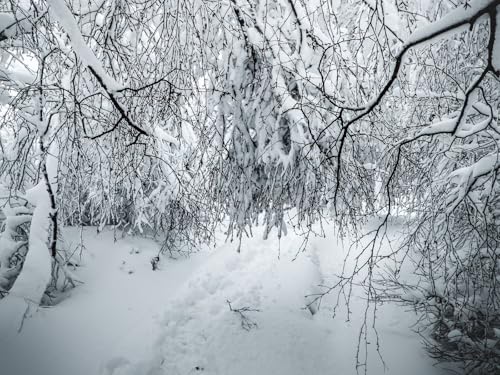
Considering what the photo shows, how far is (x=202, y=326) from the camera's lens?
564 centimetres

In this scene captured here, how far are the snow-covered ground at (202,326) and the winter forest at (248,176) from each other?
0.11 feet

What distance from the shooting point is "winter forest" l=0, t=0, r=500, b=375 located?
234 cm

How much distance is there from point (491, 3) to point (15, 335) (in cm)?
575

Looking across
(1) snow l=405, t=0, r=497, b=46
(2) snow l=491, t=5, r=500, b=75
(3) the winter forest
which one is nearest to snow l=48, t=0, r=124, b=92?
(3) the winter forest

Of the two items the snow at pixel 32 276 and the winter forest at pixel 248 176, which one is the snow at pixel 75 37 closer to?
the winter forest at pixel 248 176

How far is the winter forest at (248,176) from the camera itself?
2.34m

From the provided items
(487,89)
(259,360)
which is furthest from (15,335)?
(487,89)

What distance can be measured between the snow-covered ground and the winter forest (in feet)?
0.11

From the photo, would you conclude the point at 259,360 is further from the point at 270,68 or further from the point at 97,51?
the point at 97,51

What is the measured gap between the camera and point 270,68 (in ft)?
8.56

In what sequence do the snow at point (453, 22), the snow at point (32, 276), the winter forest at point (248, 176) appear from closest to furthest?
1. the snow at point (453, 22)
2. the winter forest at point (248, 176)
3. the snow at point (32, 276)

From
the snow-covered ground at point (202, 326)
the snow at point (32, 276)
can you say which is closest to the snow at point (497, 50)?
the snow-covered ground at point (202, 326)

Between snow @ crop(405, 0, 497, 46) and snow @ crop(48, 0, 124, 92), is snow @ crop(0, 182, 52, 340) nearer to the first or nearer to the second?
snow @ crop(48, 0, 124, 92)

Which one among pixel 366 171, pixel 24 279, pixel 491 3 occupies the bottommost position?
pixel 24 279
